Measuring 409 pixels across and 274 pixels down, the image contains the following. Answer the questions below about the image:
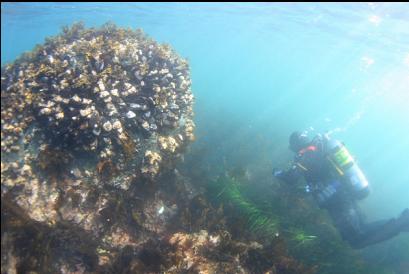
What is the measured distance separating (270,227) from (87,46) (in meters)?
6.59

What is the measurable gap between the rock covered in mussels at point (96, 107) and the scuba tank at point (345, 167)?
5621mm

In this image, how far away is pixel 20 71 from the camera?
5996 millimetres

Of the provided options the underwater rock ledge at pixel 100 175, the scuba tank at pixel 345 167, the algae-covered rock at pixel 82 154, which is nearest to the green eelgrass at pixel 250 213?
the underwater rock ledge at pixel 100 175

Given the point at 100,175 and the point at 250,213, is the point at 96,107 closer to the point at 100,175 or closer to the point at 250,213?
the point at 100,175

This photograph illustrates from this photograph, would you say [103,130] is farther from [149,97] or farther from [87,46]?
[87,46]

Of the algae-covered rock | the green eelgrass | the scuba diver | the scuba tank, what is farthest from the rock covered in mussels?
the scuba tank

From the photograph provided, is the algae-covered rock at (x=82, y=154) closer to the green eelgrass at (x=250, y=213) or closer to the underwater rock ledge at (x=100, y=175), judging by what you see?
the underwater rock ledge at (x=100, y=175)

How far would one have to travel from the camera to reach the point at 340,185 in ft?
36.1

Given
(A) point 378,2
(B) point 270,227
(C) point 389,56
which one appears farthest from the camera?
(C) point 389,56

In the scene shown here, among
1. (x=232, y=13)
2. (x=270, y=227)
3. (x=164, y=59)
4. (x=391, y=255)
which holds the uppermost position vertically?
(x=232, y=13)

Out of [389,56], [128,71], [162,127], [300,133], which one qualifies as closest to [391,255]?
[300,133]

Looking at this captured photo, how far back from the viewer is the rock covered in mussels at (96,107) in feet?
18.6

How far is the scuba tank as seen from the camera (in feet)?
35.9

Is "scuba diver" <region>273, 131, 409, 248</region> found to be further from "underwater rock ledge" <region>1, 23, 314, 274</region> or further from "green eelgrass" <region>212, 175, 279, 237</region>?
"underwater rock ledge" <region>1, 23, 314, 274</region>
